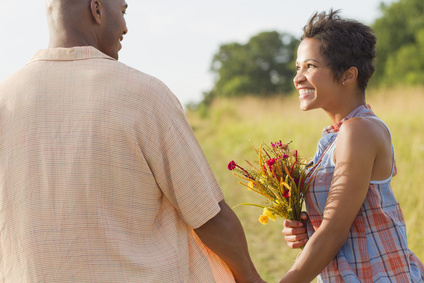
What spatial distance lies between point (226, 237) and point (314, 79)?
2.82 feet

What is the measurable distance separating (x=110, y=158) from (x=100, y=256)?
1.17 ft

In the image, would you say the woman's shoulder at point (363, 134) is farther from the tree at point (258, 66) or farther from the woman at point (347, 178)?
the tree at point (258, 66)

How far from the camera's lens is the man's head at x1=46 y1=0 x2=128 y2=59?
6.91 ft

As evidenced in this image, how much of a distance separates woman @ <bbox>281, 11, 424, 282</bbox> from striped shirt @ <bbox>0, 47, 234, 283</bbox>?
652 mm

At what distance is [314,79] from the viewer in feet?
8.19

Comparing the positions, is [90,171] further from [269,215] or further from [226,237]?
[269,215]

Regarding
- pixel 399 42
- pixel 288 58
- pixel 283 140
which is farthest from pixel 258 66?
pixel 283 140

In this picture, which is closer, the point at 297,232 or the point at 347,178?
the point at 347,178

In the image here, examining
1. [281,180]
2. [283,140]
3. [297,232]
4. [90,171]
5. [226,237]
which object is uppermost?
[90,171]

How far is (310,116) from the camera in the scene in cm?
1334

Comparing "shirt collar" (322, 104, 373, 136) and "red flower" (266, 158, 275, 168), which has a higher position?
"shirt collar" (322, 104, 373, 136)

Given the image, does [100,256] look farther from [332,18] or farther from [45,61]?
[332,18]

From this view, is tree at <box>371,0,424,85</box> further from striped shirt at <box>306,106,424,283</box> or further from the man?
the man

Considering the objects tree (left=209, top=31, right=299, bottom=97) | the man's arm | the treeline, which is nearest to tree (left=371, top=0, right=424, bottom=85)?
the treeline
